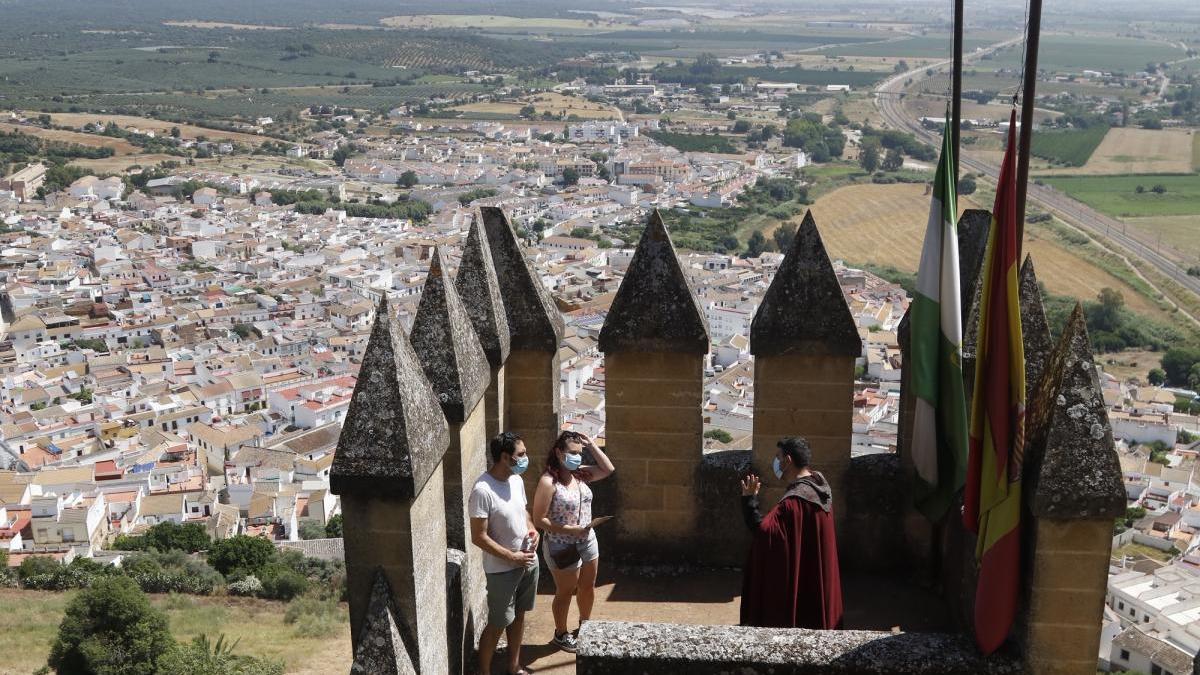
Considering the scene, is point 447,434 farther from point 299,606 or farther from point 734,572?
point 299,606

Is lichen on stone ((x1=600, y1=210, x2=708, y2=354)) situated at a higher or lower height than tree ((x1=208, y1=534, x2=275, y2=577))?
higher

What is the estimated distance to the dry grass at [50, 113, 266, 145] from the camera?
134 meters

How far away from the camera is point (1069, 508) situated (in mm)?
4289

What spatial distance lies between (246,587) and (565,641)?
1534cm

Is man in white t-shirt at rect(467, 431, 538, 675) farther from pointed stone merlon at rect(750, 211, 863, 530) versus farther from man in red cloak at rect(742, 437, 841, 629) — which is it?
pointed stone merlon at rect(750, 211, 863, 530)

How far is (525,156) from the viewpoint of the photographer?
431ft

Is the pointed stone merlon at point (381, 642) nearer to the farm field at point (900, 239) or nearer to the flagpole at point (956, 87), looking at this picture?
the flagpole at point (956, 87)

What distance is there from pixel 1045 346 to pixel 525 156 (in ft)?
420

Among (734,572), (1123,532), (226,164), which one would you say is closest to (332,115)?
(226,164)

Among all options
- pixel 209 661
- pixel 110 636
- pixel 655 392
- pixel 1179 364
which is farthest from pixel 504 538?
pixel 1179 364

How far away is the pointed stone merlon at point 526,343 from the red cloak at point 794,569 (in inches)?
77.3

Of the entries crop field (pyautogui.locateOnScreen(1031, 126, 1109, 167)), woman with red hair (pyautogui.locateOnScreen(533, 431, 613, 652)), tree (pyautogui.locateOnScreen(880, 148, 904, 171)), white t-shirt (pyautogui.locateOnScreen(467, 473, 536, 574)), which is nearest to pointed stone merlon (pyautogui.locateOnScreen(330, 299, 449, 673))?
white t-shirt (pyautogui.locateOnScreen(467, 473, 536, 574))

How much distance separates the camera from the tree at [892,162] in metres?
116

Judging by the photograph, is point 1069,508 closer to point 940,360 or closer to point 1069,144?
point 940,360
